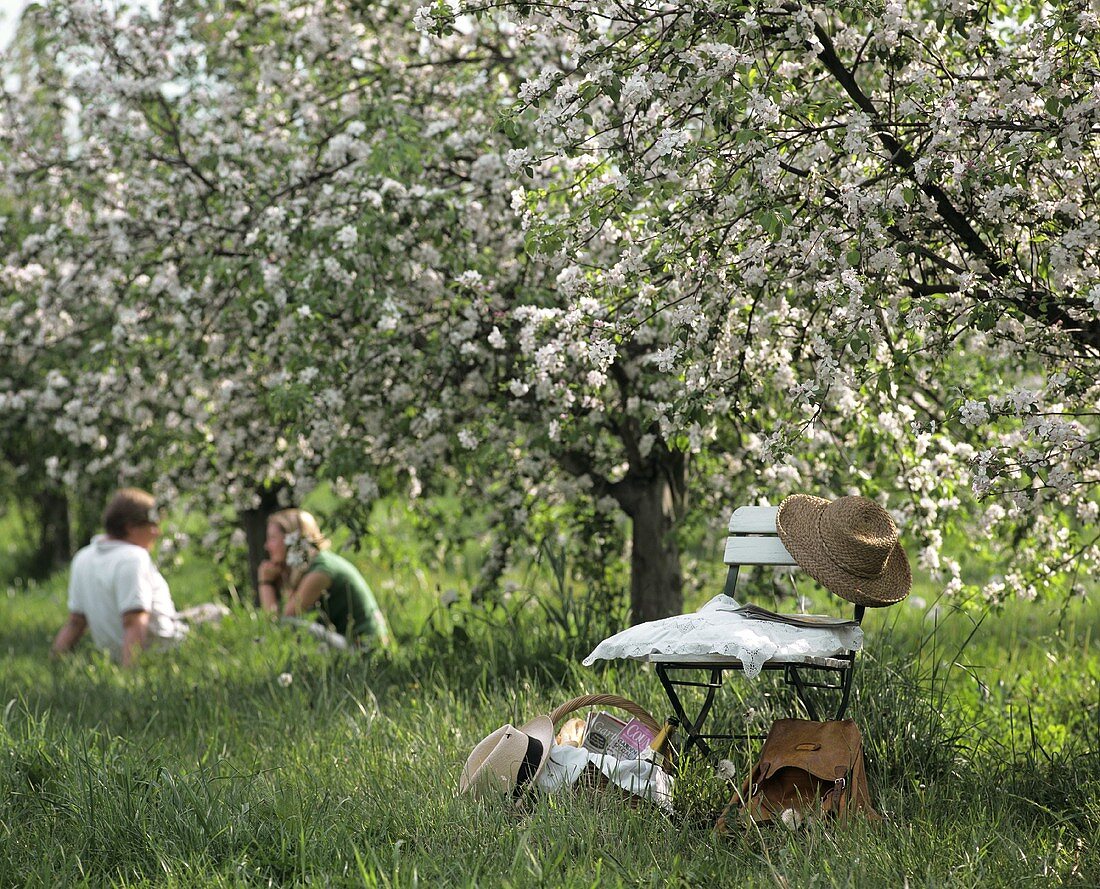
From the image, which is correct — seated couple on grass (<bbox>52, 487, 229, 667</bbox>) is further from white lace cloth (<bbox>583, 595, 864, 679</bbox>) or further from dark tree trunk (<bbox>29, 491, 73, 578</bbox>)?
dark tree trunk (<bbox>29, 491, 73, 578</bbox>)

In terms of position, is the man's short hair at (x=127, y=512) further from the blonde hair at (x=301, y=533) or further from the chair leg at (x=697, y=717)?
the chair leg at (x=697, y=717)

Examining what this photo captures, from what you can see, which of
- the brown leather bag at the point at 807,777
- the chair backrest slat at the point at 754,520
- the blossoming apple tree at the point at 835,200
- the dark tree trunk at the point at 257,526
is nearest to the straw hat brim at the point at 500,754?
the brown leather bag at the point at 807,777

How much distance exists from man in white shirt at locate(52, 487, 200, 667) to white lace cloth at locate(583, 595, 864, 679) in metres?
4.98

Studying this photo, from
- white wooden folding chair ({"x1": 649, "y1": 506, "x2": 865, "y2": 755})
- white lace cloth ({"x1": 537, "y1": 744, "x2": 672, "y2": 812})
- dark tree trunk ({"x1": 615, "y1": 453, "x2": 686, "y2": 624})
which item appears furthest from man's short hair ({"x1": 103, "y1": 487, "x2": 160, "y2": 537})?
white wooden folding chair ({"x1": 649, "y1": 506, "x2": 865, "y2": 755})

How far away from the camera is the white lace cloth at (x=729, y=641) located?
12.6 feet

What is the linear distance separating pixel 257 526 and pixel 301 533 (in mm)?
3030

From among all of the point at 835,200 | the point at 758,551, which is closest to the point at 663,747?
the point at 758,551

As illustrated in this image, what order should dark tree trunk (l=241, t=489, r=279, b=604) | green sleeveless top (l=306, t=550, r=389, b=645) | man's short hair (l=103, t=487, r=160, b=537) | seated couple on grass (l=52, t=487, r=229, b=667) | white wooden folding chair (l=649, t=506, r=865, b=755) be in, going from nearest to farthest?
white wooden folding chair (l=649, t=506, r=865, b=755)
green sleeveless top (l=306, t=550, r=389, b=645)
seated couple on grass (l=52, t=487, r=229, b=667)
man's short hair (l=103, t=487, r=160, b=537)
dark tree trunk (l=241, t=489, r=279, b=604)

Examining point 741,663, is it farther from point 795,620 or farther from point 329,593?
point 329,593

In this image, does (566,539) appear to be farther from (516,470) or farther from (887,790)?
(887,790)

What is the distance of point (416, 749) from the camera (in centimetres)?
491

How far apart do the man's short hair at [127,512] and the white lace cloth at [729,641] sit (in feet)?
17.1

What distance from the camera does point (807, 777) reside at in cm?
407

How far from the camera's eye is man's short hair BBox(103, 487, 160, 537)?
848cm
